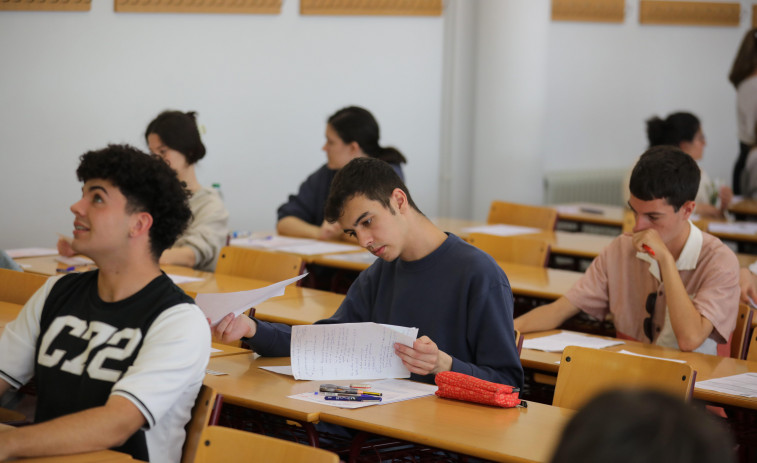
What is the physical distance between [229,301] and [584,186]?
265 inches

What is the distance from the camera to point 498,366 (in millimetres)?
2480

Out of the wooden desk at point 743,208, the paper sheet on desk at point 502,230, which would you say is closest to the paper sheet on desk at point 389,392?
the paper sheet on desk at point 502,230

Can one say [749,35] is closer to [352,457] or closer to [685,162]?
[685,162]

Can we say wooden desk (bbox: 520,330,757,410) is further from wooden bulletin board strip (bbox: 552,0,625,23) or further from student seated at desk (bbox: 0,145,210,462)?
wooden bulletin board strip (bbox: 552,0,625,23)

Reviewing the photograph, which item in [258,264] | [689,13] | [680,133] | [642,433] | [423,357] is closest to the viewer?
[642,433]

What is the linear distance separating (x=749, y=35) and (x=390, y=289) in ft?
18.2

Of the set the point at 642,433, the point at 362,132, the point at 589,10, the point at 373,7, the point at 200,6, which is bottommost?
the point at 642,433

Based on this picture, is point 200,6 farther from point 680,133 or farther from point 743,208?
point 743,208

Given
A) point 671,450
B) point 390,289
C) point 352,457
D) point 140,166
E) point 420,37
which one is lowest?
point 352,457

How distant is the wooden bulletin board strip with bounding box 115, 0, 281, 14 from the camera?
593cm

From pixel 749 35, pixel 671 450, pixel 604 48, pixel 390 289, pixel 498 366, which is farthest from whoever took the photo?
pixel 604 48

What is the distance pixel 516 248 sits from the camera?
15.0 feet

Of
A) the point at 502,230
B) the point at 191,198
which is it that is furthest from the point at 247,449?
the point at 502,230

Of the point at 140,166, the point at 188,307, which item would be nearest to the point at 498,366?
the point at 188,307
